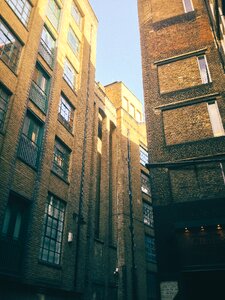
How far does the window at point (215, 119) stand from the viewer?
12.9 m

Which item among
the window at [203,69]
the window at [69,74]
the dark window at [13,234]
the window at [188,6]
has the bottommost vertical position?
the dark window at [13,234]

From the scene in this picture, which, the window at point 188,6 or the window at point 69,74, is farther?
the window at point 188,6

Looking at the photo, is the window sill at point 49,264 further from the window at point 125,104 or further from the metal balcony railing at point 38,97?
the window at point 125,104

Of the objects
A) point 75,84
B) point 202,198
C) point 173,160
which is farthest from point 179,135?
point 75,84

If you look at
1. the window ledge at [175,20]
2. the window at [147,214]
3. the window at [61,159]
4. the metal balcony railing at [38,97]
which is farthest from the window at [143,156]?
the metal balcony railing at [38,97]

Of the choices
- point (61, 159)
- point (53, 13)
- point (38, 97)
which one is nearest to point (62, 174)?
point (61, 159)

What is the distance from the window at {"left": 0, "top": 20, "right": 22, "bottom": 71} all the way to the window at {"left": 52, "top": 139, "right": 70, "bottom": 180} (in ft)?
13.2

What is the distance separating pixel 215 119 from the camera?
13320mm

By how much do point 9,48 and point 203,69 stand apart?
31.1 ft

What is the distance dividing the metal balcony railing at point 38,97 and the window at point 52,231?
162 inches

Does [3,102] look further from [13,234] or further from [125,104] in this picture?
[125,104]

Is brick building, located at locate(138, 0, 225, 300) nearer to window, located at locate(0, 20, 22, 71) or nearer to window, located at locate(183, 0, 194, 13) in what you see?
window, located at locate(183, 0, 194, 13)

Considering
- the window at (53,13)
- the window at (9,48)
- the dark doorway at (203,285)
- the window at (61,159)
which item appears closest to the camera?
the dark doorway at (203,285)

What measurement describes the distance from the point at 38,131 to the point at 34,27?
5.20m
